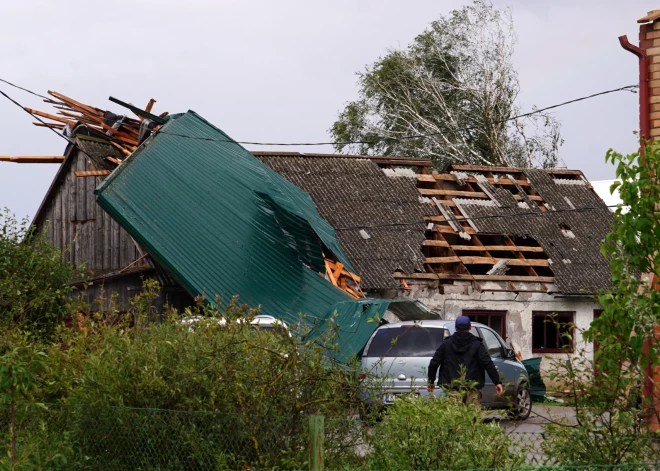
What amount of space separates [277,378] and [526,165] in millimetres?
40428

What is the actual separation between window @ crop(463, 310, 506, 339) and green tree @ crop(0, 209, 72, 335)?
12.0 metres

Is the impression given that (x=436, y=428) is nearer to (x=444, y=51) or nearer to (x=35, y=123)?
(x=35, y=123)

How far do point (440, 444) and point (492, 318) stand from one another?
2035 centimetres

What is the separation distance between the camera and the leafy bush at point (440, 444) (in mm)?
7176

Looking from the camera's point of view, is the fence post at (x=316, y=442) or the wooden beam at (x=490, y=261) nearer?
the fence post at (x=316, y=442)

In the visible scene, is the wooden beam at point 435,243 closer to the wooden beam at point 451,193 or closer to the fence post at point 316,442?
the wooden beam at point 451,193

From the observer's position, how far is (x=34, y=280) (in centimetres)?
1778

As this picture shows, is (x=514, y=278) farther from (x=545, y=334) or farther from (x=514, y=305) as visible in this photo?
(x=545, y=334)

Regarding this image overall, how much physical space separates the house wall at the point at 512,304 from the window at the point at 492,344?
685 centimetres

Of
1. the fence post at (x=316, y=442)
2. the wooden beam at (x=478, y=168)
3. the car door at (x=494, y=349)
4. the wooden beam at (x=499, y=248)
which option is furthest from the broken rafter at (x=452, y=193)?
the fence post at (x=316, y=442)

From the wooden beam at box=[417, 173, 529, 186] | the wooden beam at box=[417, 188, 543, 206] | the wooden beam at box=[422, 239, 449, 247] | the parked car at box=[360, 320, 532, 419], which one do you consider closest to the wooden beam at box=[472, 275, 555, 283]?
the wooden beam at box=[422, 239, 449, 247]

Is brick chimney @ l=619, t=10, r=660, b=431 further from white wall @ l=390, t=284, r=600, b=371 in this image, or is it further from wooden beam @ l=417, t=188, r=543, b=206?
wooden beam @ l=417, t=188, r=543, b=206

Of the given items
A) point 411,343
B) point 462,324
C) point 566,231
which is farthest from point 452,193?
point 462,324

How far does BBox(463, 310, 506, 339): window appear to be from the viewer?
26.8 metres
